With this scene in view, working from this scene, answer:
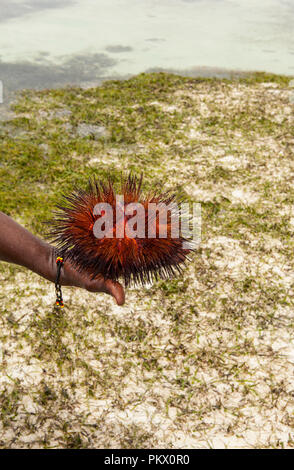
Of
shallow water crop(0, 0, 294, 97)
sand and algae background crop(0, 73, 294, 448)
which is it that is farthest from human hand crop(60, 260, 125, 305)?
shallow water crop(0, 0, 294, 97)

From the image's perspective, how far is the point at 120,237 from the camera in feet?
6.46

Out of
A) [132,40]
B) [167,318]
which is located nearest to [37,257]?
[167,318]

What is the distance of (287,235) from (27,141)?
4358 mm

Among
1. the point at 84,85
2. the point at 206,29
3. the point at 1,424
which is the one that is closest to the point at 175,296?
the point at 1,424

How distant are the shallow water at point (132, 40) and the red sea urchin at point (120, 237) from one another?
7.55 metres

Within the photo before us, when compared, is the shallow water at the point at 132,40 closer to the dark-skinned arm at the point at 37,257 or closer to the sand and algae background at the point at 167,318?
the sand and algae background at the point at 167,318

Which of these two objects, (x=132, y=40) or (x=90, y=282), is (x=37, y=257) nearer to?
(x=90, y=282)

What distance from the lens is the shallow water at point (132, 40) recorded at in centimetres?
953

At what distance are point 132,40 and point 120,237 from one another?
10308 mm

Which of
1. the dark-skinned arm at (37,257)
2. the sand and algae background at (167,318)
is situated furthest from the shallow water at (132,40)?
the dark-skinned arm at (37,257)

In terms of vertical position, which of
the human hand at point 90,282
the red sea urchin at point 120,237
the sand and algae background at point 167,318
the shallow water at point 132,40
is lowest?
the sand and algae background at point 167,318

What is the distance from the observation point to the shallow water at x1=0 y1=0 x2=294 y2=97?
953 cm

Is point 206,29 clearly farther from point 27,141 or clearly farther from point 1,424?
point 1,424

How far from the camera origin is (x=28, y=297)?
13.6ft
